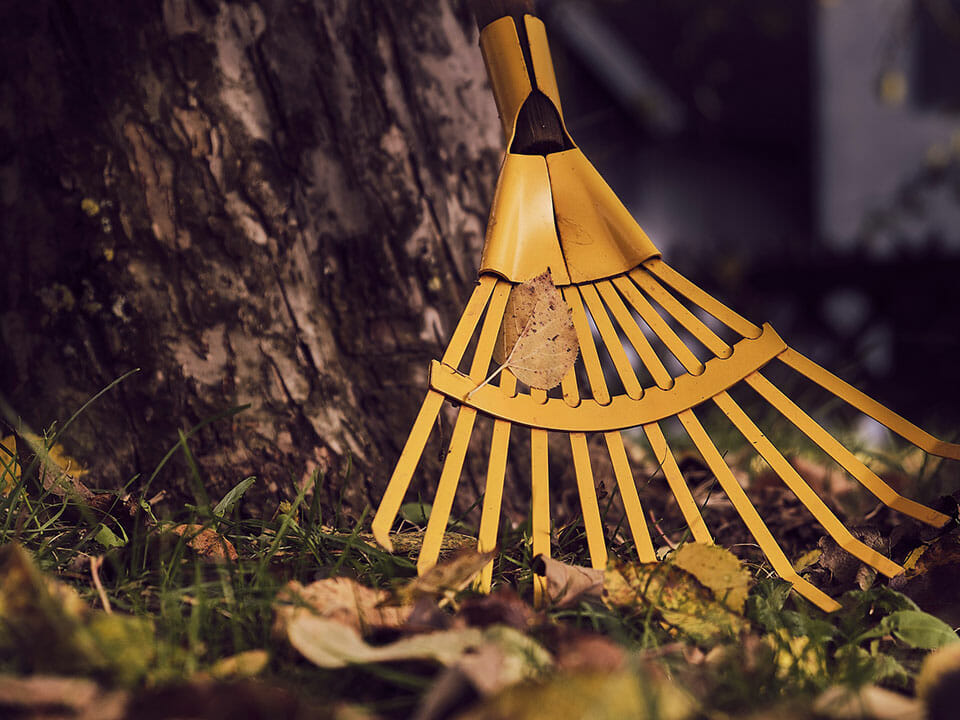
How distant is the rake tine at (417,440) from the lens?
89 centimetres

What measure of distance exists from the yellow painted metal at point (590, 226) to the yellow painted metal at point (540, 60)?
9 cm

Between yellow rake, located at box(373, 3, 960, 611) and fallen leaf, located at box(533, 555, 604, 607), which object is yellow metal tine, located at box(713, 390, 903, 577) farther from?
fallen leaf, located at box(533, 555, 604, 607)

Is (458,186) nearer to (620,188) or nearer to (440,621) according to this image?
(440,621)

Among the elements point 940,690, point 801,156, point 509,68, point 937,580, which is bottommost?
point 937,580

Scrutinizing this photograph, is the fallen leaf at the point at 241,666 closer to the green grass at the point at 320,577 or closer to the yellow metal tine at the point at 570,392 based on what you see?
the green grass at the point at 320,577

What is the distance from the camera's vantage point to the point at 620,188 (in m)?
10.7

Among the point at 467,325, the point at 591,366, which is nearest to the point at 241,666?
the point at 467,325

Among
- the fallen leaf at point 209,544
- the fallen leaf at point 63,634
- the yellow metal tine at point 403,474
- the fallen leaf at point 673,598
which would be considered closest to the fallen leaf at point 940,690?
the fallen leaf at point 673,598

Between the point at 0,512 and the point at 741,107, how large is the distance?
1172 centimetres

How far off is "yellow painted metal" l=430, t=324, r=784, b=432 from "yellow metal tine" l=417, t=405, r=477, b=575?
0.03 meters

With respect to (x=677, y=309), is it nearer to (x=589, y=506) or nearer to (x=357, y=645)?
(x=589, y=506)

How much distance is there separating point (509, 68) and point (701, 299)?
1.42 ft

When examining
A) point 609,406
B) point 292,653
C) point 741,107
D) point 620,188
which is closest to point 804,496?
point 609,406

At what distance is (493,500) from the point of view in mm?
966
